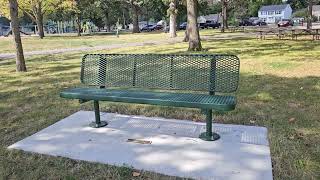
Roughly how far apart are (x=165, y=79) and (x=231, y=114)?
1.30m

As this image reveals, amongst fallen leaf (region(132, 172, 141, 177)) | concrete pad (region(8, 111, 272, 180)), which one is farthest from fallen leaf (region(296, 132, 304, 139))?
fallen leaf (region(132, 172, 141, 177))

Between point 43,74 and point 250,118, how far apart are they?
7.46 metres

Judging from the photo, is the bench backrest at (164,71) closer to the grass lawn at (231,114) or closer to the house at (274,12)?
the grass lawn at (231,114)

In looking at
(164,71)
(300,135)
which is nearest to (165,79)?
(164,71)

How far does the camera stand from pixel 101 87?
225 inches

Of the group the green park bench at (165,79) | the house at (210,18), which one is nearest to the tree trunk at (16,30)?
the green park bench at (165,79)

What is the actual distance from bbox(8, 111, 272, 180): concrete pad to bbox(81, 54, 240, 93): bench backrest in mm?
598

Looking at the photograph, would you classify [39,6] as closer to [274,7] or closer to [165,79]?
[165,79]

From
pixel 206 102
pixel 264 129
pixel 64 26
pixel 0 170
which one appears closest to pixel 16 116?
pixel 0 170

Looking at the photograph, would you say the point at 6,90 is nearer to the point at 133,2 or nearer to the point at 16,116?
the point at 16,116

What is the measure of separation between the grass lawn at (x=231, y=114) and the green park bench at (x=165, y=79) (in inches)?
29.3

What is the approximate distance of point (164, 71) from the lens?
5.48m

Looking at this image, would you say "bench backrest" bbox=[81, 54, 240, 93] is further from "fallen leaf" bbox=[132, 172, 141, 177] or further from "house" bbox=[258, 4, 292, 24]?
"house" bbox=[258, 4, 292, 24]

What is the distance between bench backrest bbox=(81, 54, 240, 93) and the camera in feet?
16.2
